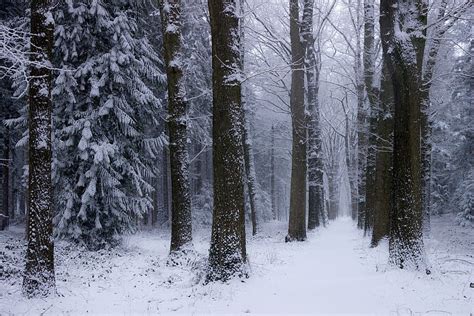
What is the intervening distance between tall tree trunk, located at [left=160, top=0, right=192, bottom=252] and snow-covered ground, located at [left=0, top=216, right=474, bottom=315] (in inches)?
39.6

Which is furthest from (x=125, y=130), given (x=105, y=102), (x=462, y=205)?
(x=462, y=205)

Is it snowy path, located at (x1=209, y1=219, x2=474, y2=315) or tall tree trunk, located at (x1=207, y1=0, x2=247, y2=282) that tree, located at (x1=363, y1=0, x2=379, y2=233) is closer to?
snowy path, located at (x1=209, y1=219, x2=474, y2=315)

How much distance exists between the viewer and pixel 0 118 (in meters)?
17.8

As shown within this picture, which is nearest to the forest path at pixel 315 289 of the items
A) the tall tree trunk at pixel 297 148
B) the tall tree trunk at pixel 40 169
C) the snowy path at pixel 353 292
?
the snowy path at pixel 353 292

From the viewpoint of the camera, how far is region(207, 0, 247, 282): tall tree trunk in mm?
7723

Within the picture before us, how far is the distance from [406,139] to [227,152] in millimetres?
3871

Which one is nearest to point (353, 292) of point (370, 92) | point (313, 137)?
point (370, 92)

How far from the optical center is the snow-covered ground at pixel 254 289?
6219 mm

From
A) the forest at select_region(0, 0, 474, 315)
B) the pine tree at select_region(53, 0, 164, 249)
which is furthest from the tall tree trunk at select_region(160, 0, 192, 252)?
the pine tree at select_region(53, 0, 164, 249)

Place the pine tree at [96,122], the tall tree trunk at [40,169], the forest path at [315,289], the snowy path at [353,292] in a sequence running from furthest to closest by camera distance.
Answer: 1. the pine tree at [96,122]
2. the tall tree trunk at [40,169]
3. the forest path at [315,289]
4. the snowy path at [353,292]

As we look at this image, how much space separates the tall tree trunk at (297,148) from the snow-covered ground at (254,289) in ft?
14.8

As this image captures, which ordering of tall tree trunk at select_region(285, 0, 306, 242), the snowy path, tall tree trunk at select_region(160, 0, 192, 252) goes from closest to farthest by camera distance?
the snowy path, tall tree trunk at select_region(160, 0, 192, 252), tall tree trunk at select_region(285, 0, 306, 242)

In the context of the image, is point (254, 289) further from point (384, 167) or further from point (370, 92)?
point (370, 92)

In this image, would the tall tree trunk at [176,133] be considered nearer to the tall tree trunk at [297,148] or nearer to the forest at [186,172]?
the forest at [186,172]
